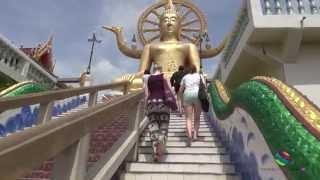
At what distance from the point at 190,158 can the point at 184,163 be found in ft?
0.92

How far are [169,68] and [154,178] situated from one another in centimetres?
850

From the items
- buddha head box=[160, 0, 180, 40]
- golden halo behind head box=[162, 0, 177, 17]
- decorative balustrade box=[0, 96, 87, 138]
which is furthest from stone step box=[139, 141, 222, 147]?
golden halo behind head box=[162, 0, 177, 17]

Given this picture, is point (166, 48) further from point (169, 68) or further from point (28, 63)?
point (28, 63)

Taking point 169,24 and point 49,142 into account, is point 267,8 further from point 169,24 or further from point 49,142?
point 49,142

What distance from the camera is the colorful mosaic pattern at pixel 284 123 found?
1949 mm

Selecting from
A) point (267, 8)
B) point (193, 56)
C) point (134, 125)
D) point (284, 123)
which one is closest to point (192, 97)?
point (134, 125)

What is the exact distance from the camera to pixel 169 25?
43.5ft

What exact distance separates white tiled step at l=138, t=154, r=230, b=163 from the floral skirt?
193 millimetres

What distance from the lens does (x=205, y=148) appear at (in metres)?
4.95

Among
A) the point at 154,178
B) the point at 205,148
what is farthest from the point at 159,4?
the point at 154,178

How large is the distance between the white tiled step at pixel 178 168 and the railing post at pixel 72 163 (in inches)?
60.8

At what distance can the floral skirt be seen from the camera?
4.56m

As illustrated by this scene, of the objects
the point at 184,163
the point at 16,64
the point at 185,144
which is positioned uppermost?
the point at 16,64

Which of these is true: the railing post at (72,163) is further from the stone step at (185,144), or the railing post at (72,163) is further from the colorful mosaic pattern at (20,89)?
the colorful mosaic pattern at (20,89)
